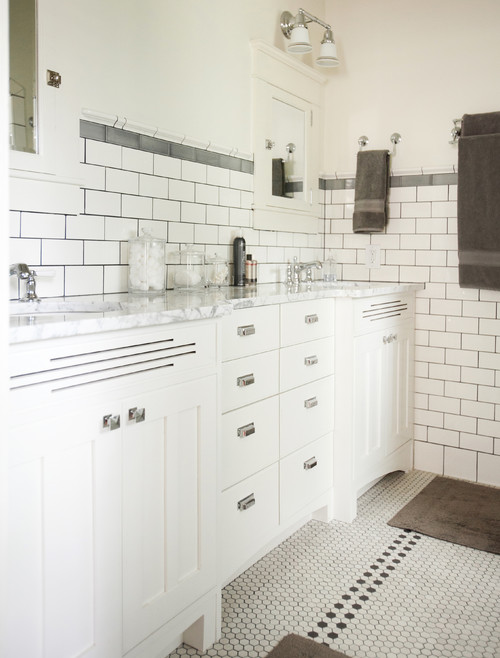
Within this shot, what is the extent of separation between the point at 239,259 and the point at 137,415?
153 centimetres

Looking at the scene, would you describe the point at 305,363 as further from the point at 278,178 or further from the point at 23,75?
the point at 23,75

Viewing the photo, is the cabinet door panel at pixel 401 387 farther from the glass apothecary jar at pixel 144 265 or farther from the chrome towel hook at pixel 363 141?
the glass apothecary jar at pixel 144 265

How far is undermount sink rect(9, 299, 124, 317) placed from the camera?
6.11ft

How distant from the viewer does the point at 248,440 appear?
2229 millimetres

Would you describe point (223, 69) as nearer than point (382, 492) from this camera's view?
Yes

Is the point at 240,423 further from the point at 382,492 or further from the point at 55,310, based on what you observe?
the point at 382,492

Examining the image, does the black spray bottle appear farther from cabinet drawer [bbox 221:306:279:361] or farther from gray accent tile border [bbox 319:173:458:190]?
gray accent tile border [bbox 319:173:458:190]

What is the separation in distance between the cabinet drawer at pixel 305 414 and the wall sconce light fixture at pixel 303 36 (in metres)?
1.66

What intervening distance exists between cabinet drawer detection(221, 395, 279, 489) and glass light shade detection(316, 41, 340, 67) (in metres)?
1.96

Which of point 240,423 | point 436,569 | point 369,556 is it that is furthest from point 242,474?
point 436,569

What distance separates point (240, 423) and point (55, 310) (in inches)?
28.5

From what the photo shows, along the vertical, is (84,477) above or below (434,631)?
above

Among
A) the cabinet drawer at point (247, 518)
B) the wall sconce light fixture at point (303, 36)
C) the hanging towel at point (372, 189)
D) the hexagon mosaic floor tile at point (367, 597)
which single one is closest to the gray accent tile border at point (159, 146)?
the wall sconce light fixture at point (303, 36)

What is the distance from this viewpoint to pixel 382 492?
3203mm
